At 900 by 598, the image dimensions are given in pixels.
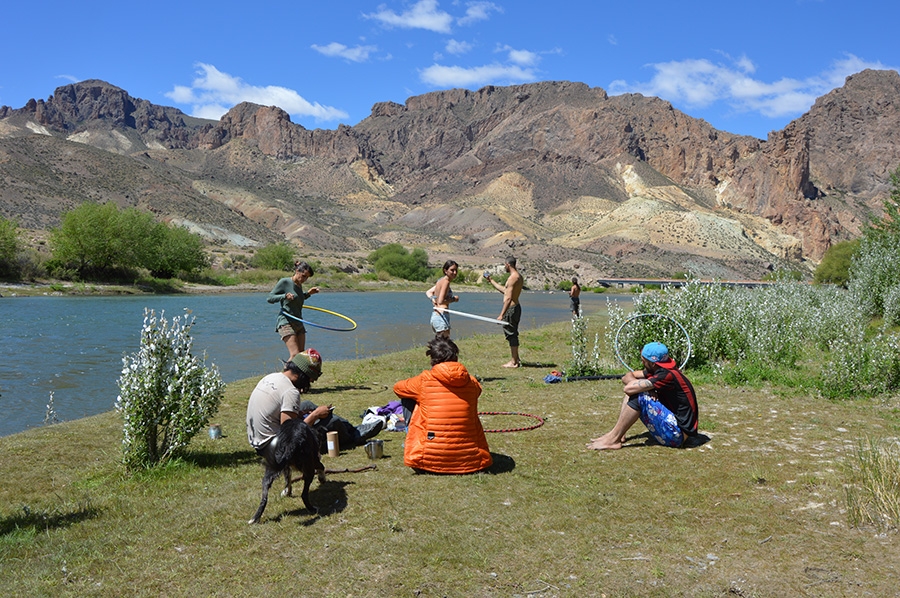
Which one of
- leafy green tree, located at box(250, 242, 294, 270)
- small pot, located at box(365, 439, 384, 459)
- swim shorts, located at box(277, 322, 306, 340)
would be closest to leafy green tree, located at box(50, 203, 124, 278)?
leafy green tree, located at box(250, 242, 294, 270)

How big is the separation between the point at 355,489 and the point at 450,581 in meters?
2.11

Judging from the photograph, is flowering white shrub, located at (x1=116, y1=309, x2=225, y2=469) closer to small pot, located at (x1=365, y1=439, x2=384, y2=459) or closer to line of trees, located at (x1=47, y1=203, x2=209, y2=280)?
small pot, located at (x1=365, y1=439, x2=384, y2=459)

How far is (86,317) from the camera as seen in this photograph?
3653cm

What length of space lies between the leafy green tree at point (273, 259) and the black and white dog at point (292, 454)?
85322mm

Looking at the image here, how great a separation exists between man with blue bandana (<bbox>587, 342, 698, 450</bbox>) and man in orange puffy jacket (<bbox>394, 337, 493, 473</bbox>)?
1835mm

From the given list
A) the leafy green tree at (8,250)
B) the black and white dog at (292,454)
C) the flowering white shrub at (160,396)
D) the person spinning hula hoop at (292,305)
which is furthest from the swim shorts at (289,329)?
the leafy green tree at (8,250)

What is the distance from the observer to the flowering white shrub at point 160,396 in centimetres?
703

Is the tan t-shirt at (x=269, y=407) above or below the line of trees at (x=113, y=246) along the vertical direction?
below

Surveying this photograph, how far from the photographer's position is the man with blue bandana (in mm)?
7711

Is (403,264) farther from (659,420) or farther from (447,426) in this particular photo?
(447,426)

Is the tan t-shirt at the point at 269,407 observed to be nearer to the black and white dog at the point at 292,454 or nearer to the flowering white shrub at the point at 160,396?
the black and white dog at the point at 292,454

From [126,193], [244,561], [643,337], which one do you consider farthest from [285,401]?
[126,193]

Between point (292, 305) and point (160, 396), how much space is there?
4.60 meters

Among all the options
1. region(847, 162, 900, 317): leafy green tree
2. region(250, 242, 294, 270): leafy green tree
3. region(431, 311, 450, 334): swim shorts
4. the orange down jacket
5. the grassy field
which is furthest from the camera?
region(250, 242, 294, 270): leafy green tree
